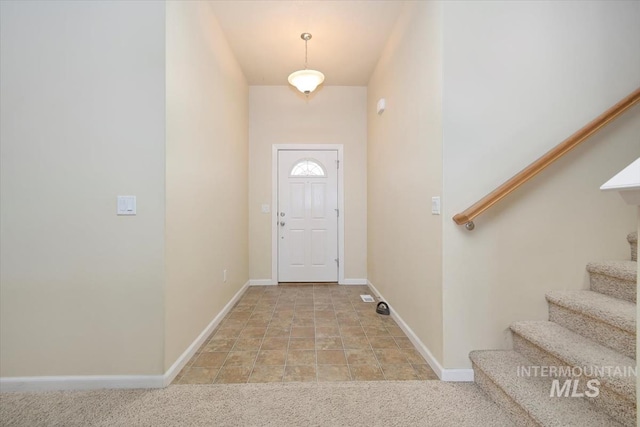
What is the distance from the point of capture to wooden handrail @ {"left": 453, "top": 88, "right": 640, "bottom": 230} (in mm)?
1509

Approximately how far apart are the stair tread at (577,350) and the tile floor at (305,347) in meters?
0.65

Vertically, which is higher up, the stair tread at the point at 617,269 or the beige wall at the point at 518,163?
the beige wall at the point at 518,163

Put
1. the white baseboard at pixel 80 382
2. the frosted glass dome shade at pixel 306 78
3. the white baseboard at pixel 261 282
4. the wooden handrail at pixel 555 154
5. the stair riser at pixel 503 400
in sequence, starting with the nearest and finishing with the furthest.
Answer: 1. the stair riser at pixel 503 400
2. the wooden handrail at pixel 555 154
3. the white baseboard at pixel 80 382
4. the frosted glass dome shade at pixel 306 78
5. the white baseboard at pixel 261 282

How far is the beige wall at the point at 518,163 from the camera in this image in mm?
1665

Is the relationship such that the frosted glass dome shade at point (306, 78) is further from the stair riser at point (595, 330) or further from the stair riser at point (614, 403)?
the stair riser at point (614, 403)

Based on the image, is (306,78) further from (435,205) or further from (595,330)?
(595,330)

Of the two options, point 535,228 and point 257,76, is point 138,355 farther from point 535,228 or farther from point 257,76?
point 257,76

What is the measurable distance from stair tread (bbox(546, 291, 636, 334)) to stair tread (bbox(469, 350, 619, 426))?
40 cm

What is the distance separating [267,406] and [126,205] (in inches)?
56.5

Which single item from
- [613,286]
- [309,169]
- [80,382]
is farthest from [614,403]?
[309,169]

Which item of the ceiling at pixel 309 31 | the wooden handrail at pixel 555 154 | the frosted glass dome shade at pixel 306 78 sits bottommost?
the wooden handrail at pixel 555 154

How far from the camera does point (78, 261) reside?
1628mm

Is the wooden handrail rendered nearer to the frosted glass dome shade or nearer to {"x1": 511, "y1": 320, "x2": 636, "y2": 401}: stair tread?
{"x1": 511, "y1": 320, "x2": 636, "y2": 401}: stair tread

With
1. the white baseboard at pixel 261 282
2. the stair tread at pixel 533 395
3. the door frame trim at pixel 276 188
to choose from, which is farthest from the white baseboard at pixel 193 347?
the stair tread at pixel 533 395
